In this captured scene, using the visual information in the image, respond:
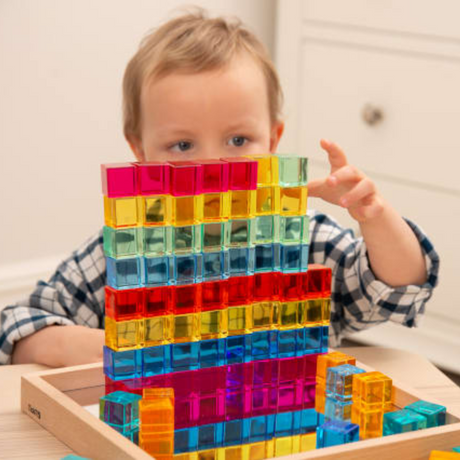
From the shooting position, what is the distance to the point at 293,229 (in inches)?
28.2

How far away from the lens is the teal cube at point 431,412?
67 centimetres

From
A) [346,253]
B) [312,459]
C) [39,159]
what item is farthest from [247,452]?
[39,159]

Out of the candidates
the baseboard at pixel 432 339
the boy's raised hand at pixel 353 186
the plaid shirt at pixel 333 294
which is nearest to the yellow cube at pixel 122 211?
the boy's raised hand at pixel 353 186

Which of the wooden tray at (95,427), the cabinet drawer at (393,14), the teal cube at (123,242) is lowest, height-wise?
Result: the wooden tray at (95,427)

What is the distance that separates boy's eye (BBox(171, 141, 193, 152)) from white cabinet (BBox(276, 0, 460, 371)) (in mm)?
884

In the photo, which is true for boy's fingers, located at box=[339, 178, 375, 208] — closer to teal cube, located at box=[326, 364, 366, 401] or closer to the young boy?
the young boy

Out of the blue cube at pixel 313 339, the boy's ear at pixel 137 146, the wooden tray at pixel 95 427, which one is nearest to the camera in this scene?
the wooden tray at pixel 95 427

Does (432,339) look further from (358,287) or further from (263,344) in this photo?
(263,344)

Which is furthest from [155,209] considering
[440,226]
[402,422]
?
[440,226]

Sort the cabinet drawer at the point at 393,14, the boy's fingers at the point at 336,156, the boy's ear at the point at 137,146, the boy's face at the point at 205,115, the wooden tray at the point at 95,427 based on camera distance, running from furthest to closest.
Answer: the cabinet drawer at the point at 393,14
the boy's ear at the point at 137,146
the boy's face at the point at 205,115
the boy's fingers at the point at 336,156
the wooden tray at the point at 95,427

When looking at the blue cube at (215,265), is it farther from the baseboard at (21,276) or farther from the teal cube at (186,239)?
the baseboard at (21,276)

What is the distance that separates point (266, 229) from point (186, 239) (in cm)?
7

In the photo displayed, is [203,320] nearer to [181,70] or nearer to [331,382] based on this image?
[331,382]

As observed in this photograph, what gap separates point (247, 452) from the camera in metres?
0.66
